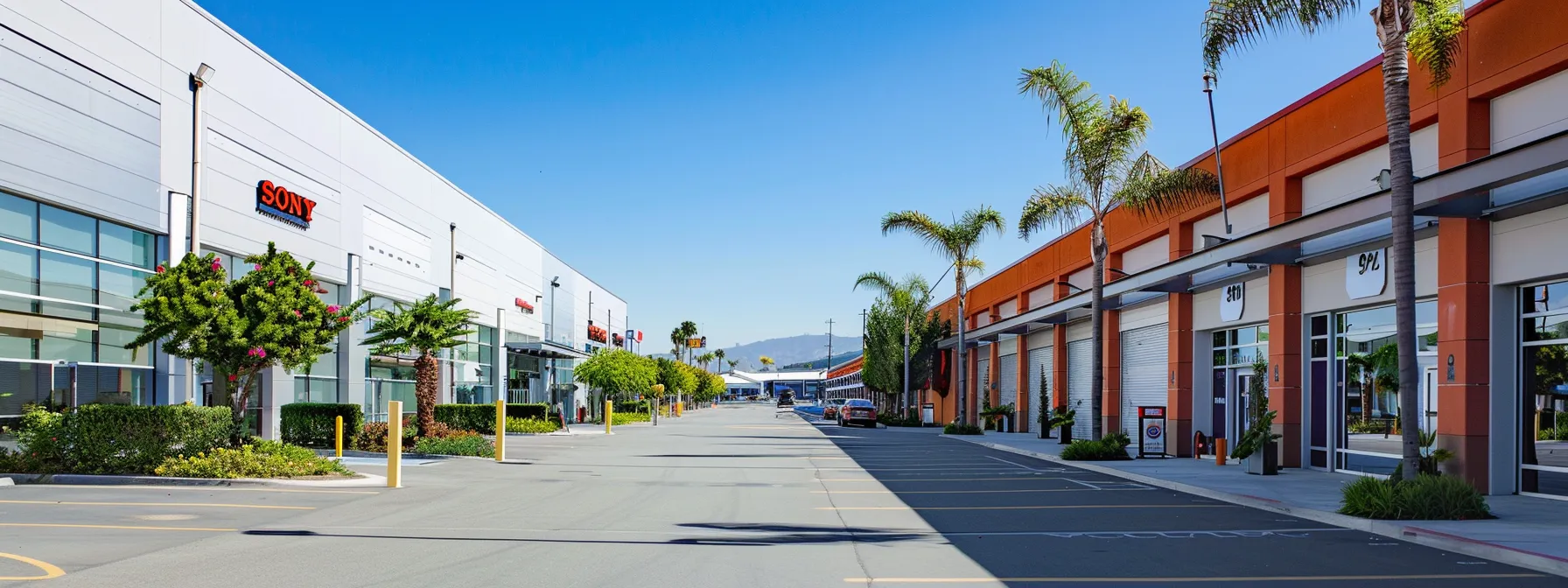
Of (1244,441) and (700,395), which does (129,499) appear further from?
(700,395)

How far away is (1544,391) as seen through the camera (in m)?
16.8

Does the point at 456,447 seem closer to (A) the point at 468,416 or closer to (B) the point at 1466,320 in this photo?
(A) the point at 468,416

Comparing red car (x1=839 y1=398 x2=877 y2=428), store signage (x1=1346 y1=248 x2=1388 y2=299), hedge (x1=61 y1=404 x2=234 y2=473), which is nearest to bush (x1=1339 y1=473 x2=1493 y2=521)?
store signage (x1=1346 y1=248 x2=1388 y2=299)

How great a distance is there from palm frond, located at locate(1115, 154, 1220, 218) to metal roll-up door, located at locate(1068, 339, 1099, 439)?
13.1 m

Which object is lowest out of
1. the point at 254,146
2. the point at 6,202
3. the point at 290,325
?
the point at 290,325

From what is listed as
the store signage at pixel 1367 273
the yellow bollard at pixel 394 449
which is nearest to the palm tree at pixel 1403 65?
the store signage at pixel 1367 273

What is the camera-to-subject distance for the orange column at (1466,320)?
17078mm

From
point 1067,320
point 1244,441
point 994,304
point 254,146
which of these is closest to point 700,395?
point 994,304

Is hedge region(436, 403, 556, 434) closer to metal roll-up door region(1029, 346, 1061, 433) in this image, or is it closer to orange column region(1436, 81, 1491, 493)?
metal roll-up door region(1029, 346, 1061, 433)

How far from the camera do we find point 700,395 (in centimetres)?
12394

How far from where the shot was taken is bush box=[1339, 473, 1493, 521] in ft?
45.3

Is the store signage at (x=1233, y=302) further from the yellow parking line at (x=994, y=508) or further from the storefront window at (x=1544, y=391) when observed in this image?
the yellow parking line at (x=994, y=508)

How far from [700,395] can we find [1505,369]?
109 m

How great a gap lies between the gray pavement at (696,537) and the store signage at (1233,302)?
25.1ft
